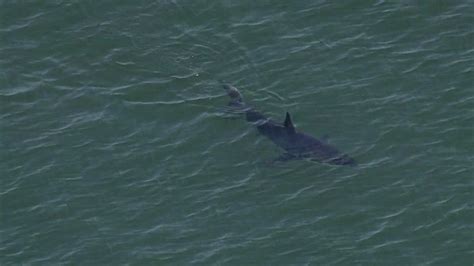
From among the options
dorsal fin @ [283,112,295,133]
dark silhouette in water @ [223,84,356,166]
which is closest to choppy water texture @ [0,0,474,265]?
dark silhouette in water @ [223,84,356,166]

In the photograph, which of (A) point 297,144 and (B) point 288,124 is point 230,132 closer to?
(B) point 288,124

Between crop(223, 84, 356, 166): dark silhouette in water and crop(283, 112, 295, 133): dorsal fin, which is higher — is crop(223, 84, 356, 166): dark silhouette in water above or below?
below

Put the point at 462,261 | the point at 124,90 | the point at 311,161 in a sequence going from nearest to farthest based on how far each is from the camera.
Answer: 1. the point at 462,261
2. the point at 311,161
3. the point at 124,90

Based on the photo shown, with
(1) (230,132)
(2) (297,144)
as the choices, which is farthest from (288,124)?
(1) (230,132)

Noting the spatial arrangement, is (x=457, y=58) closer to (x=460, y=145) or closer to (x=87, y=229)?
(x=460, y=145)

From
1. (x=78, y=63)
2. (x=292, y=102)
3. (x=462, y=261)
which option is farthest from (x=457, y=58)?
(x=78, y=63)

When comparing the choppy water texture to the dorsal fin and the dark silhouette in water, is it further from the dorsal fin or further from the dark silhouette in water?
the dorsal fin

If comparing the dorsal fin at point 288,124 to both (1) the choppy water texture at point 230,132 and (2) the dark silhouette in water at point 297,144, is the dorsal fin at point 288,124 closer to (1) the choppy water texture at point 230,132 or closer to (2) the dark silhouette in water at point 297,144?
(2) the dark silhouette in water at point 297,144

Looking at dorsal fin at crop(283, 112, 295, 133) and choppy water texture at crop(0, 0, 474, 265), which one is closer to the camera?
choppy water texture at crop(0, 0, 474, 265)

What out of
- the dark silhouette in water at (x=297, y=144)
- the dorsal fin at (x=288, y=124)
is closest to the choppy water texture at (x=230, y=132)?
the dark silhouette in water at (x=297, y=144)
